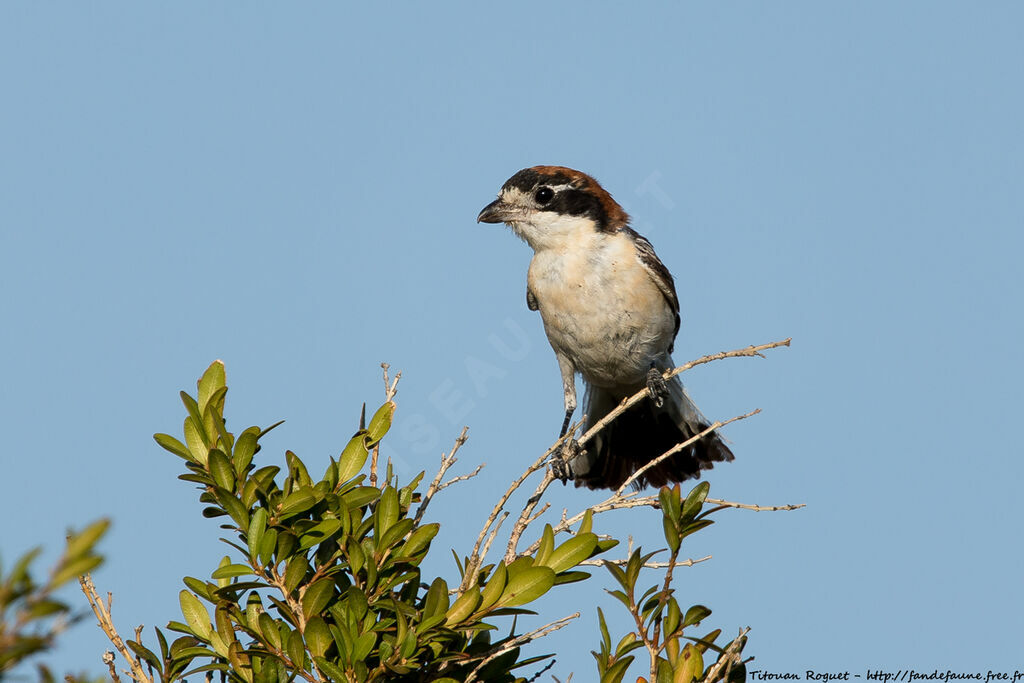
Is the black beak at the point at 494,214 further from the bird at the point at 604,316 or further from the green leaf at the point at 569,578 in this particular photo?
the green leaf at the point at 569,578

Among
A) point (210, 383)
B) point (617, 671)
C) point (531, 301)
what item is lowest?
point (617, 671)

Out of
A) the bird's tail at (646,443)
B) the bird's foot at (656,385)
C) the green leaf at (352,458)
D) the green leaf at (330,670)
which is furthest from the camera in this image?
the bird's tail at (646,443)

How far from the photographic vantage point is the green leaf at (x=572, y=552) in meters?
3.13

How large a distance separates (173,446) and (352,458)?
562mm

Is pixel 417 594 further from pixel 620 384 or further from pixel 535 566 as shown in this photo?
pixel 620 384

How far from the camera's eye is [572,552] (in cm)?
314

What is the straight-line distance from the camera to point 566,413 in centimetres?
780

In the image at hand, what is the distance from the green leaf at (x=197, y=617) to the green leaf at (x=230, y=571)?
0.29 metres

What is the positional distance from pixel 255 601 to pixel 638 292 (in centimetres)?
423

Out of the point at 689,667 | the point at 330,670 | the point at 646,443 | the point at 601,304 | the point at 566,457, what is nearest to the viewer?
the point at 330,670

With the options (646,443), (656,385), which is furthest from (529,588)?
(646,443)

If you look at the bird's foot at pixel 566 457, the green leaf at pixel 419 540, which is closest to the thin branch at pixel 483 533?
the green leaf at pixel 419 540

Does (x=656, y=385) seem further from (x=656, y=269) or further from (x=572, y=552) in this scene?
(x=572, y=552)

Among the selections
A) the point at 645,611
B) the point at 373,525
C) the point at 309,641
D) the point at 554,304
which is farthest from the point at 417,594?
the point at 554,304
